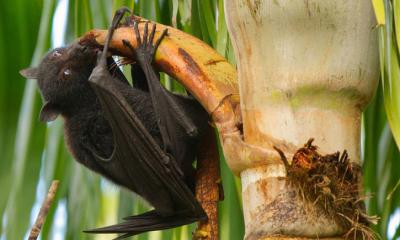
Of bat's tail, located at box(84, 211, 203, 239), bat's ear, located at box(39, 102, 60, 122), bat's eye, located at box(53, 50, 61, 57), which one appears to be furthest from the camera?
bat's eye, located at box(53, 50, 61, 57)

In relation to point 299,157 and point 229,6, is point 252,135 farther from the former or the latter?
point 229,6

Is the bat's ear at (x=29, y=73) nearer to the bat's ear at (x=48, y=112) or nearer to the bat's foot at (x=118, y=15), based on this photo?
the bat's ear at (x=48, y=112)

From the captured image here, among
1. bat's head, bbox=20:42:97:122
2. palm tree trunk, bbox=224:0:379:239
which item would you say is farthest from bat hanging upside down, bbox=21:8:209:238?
palm tree trunk, bbox=224:0:379:239

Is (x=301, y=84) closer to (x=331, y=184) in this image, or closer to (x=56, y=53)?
(x=331, y=184)

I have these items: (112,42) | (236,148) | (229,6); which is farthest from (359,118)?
(112,42)

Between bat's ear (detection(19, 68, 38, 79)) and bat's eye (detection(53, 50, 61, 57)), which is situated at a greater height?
bat's eye (detection(53, 50, 61, 57))

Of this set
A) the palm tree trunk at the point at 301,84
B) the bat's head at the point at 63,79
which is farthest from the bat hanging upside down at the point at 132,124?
the palm tree trunk at the point at 301,84

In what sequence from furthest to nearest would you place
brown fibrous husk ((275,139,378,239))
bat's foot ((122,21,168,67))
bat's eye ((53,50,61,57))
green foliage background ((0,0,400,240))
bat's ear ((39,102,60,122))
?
bat's eye ((53,50,61,57))
bat's ear ((39,102,60,122))
green foliage background ((0,0,400,240))
bat's foot ((122,21,168,67))
brown fibrous husk ((275,139,378,239))

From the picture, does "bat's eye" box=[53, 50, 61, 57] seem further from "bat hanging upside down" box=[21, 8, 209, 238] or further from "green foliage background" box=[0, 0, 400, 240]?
"green foliage background" box=[0, 0, 400, 240]
